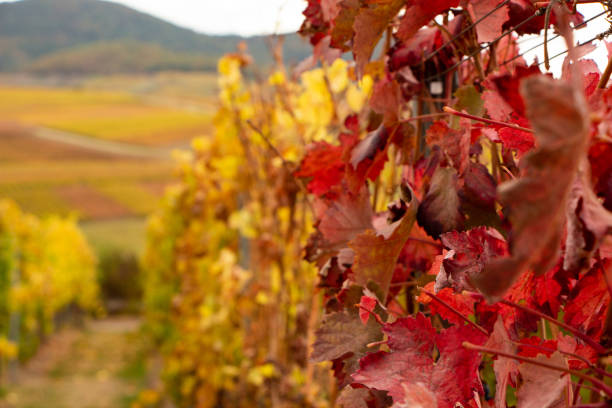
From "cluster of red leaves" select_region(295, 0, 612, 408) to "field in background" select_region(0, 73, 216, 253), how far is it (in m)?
27.9

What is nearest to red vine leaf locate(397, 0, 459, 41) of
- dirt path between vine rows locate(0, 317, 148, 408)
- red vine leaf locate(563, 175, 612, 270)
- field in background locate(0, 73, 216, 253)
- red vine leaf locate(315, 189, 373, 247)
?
red vine leaf locate(315, 189, 373, 247)

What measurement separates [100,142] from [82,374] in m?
36.6

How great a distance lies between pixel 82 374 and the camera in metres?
15.0

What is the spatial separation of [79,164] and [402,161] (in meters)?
46.1

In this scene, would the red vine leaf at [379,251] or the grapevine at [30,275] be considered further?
the grapevine at [30,275]

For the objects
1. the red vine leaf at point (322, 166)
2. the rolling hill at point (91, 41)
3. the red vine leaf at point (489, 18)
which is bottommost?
the red vine leaf at point (322, 166)

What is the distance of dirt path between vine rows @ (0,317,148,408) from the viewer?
12367 mm

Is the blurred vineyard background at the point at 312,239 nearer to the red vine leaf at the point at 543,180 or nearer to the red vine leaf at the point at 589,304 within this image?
the red vine leaf at the point at 589,304

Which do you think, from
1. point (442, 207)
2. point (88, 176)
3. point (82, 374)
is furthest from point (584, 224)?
point (88, 176)

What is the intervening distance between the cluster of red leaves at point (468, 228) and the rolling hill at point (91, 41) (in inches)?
2225

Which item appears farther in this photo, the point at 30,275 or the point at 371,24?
the point at 30,275

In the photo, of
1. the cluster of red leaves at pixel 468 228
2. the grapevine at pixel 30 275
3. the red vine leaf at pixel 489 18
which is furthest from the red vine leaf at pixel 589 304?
the grapevine at pixel 30 275

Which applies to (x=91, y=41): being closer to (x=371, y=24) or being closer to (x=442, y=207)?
(x=371, y=24)

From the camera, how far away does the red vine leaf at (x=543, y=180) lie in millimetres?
298
